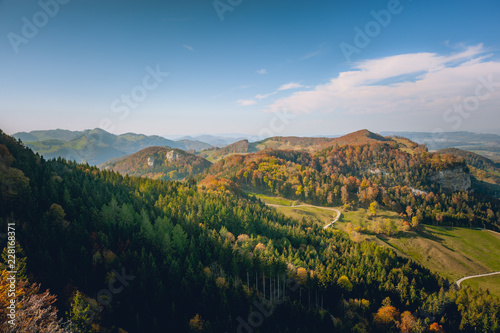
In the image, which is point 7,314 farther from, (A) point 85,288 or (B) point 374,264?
(B) point 374,264

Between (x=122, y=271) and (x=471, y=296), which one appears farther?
(x=471, y=296)

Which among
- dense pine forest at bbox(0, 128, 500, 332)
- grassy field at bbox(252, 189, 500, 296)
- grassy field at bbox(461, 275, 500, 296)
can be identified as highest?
dense pine forest at bbox(0, 128, 500, 332)

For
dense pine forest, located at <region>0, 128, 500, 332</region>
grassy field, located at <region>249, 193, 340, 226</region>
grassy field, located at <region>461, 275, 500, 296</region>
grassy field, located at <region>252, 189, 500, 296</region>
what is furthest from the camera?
grassy field, located at <region>249, 193, 340, 226</region>

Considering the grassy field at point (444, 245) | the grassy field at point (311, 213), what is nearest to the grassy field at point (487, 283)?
the grassy field at point (444, 245)

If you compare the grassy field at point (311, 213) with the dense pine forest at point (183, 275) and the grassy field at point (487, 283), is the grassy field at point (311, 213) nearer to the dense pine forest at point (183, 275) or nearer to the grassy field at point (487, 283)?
the dense pine forest at point (183, 275)

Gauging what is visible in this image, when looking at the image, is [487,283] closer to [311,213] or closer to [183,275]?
[311,213]

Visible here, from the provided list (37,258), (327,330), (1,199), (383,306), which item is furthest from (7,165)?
(383,306)

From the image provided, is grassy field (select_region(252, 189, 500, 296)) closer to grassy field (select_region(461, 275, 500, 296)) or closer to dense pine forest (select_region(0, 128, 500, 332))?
grassy field (select_region(461, 275, 500, 296))

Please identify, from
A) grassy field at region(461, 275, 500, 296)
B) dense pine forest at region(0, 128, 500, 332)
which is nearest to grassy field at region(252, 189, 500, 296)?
grassy field at region(461, 275, 500, 296)
